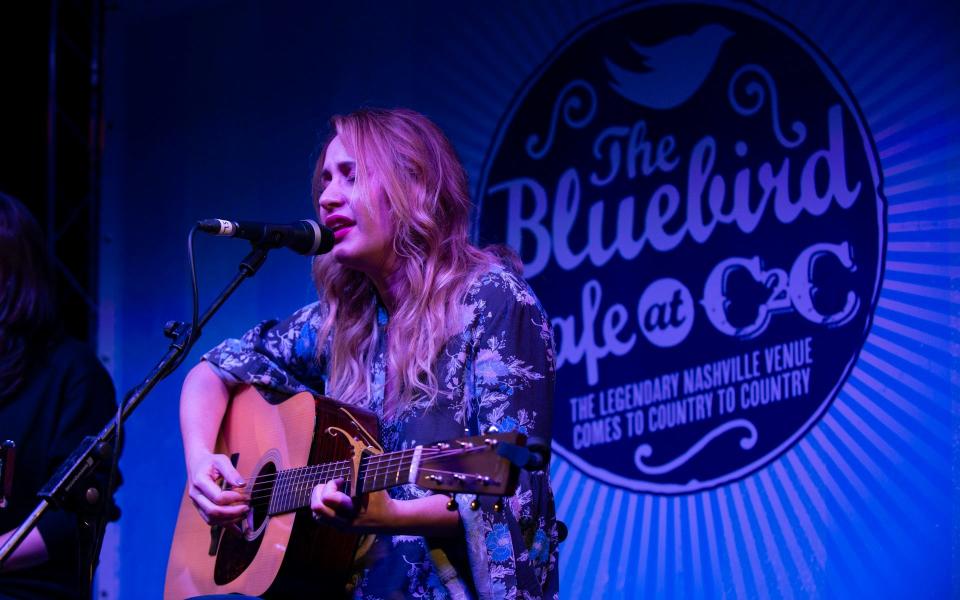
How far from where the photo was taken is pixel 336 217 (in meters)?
2.47

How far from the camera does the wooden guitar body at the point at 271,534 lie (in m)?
2.22

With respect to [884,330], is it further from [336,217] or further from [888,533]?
[336,217]

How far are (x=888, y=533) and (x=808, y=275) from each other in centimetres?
75

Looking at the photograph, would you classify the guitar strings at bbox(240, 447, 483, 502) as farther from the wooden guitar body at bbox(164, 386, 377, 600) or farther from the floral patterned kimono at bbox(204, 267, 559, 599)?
the floral patterned kimono at bbox(204, 267, 559, 599)

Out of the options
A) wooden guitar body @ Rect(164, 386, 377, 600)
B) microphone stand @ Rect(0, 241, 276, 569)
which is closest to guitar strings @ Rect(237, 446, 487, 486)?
wooden guitar body @ Rect(164, 386, 377, 600)

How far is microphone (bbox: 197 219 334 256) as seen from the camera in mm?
2223

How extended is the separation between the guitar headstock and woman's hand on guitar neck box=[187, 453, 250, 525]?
68 cm

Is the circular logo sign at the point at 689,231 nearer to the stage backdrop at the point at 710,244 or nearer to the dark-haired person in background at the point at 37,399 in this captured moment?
the stage backdrop at the point at 710,244

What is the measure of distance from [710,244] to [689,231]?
0.29 ft

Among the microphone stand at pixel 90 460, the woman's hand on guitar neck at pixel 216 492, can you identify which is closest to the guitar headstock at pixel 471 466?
the microphone stand at pixel 90 460

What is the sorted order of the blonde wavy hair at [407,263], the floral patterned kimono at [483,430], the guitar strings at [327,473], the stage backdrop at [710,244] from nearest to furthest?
the guitar strings at [327,473] < the floral patterned kimono at [483,430] < the blonde wavy hair at [407,263] < the stage backdrop at [710,244]

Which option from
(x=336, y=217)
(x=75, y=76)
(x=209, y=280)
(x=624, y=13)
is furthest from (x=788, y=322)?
(x=75, y=76)

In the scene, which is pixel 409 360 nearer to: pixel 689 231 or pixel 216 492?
pixel 216 492

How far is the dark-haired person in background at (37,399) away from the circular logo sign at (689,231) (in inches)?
57.9
